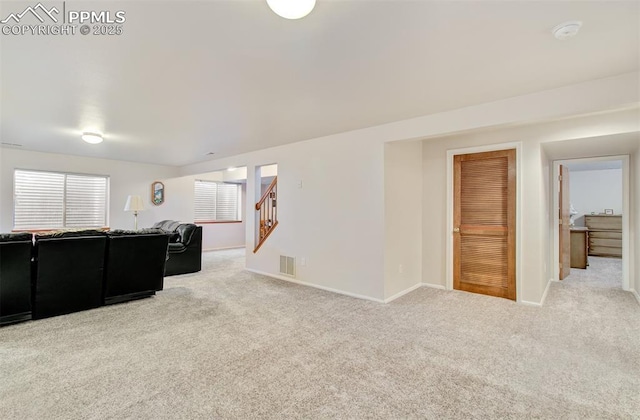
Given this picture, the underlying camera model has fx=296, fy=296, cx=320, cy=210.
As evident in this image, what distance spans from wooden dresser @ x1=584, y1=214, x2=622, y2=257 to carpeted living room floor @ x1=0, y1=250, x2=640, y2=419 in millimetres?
4601

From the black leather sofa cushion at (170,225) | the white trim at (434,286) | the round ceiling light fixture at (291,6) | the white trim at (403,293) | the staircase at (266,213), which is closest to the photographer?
the round ceiling light fixture at (291,6)

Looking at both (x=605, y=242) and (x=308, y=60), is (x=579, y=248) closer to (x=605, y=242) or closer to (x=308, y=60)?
(x=605, y=242)

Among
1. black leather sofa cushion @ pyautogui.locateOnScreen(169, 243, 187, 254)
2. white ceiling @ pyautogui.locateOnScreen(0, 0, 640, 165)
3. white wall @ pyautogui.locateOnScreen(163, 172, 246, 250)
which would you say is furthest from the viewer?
white wall @ pyautogui.locateOnScreen(163, 172, 246, 250)

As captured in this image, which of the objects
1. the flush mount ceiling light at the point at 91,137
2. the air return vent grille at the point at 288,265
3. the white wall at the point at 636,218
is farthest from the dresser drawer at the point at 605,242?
the flush mount ceiling light at the point at 91,137

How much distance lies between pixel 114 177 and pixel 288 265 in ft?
15.6

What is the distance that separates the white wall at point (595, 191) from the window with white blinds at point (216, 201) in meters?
9.43

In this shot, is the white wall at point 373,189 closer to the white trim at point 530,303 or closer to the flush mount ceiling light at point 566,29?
the white trim at point 530,303

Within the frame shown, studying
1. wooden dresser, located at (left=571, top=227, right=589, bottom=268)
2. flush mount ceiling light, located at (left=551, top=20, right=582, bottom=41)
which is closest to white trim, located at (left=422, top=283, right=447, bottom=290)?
flush mount ceiling light, located at (left=551, top=20, right=582, bottom=41)

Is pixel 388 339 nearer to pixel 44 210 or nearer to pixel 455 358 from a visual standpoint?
pixel 455 358

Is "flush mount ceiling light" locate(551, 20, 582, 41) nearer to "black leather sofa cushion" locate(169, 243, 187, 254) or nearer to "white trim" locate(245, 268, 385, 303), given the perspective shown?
"white trim" locate(245, 268, 385, 303)

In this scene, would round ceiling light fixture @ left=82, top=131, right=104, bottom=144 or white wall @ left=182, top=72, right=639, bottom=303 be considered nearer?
white wall @ left=182, top=72, right=639, bottom=303

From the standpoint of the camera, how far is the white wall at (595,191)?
732cm

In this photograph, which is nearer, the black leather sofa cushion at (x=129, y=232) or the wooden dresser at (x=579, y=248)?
the black leather sofa cushion at (x=129, y=232)

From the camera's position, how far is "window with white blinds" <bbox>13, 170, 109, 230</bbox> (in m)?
5.60
